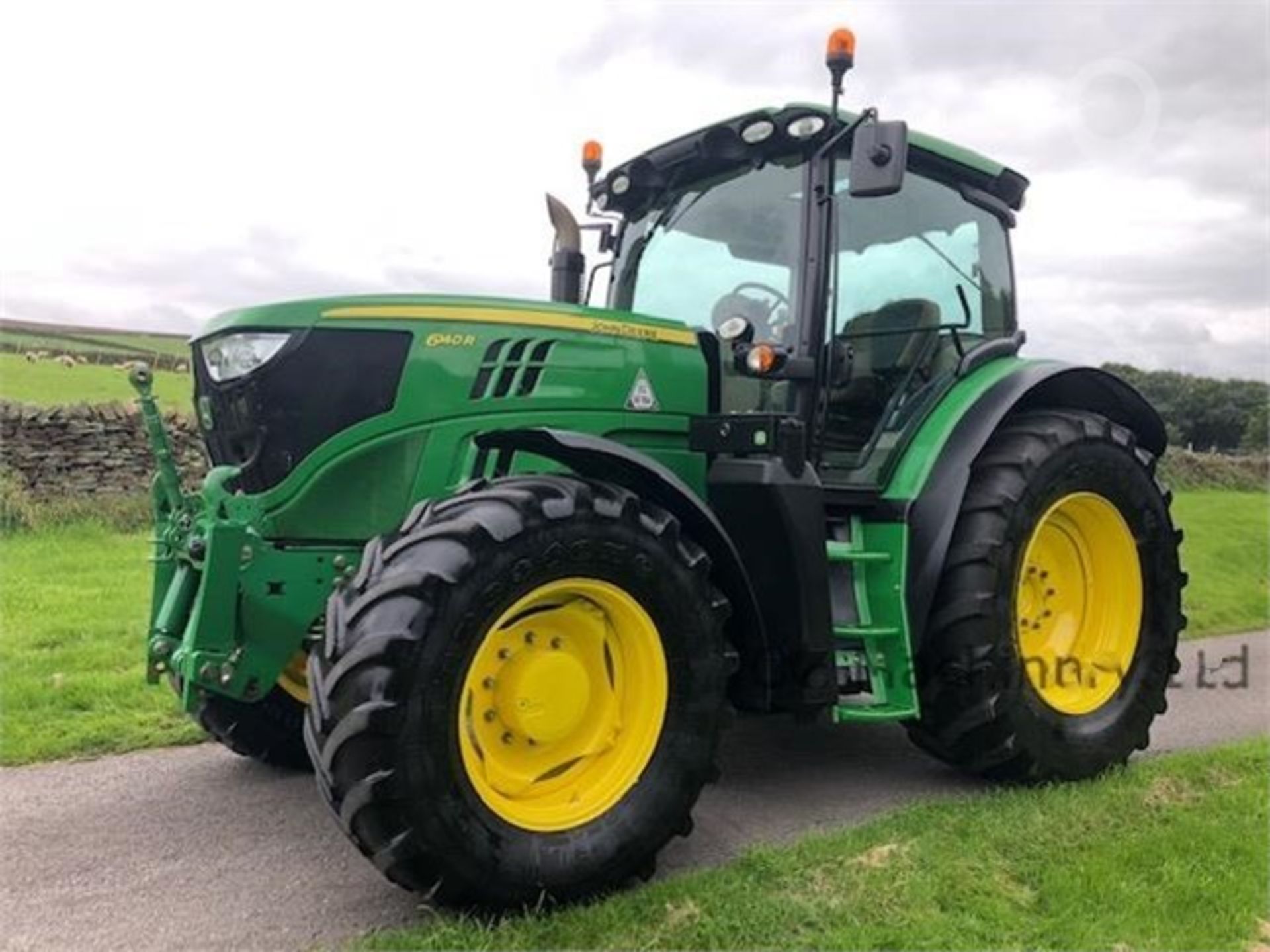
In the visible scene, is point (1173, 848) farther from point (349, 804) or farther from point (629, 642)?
point (349, 804)

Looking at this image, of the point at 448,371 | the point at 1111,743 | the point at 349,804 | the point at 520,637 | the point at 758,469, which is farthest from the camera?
the point at 1111,743

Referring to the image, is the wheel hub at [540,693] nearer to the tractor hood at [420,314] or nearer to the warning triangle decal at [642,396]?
the warning triangle decal at [642,396]

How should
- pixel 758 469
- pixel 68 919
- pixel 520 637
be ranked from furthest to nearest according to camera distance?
1. pixel 758 469
2. pixel 520 637
3. pixel 68 919

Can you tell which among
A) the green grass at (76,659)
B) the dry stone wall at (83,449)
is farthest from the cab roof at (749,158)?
the dry stone wall at (83,449)

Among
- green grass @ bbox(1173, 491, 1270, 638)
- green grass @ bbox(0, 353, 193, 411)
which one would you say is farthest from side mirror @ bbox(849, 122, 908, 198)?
green grass @ bbox(0, 353, 193, 411)

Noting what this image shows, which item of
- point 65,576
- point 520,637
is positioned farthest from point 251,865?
point 65,576

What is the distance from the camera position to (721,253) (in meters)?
4.62

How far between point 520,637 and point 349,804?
70cm

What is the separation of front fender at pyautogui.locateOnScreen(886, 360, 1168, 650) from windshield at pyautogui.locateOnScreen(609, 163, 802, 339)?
761 mm

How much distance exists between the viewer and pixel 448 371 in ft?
11.9

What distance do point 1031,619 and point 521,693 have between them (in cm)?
256

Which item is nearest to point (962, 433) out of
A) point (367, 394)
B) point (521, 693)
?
point (521, 693)

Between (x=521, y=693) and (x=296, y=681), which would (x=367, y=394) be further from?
(x=296, y=681)

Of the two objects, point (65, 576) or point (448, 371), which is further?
point (65, 576)
